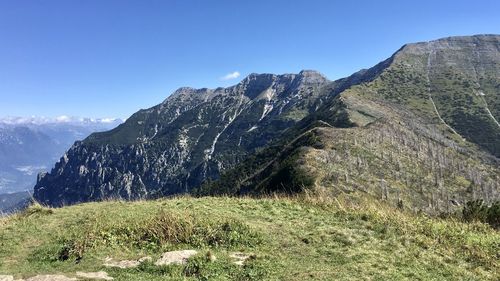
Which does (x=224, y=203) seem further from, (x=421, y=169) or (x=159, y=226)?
(x=421, y=169)

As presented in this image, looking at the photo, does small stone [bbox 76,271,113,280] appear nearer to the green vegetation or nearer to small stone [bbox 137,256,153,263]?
small stone [bbox 137,256,153,263]

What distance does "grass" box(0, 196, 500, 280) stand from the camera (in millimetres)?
14789

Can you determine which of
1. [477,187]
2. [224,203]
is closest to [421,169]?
[477,187]

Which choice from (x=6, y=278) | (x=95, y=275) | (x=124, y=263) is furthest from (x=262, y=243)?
(x=6, y=278)

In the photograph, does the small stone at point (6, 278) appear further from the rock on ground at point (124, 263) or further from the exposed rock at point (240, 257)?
the exposed rock at point (240, 257)

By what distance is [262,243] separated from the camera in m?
17.6

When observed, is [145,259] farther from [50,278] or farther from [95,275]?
[50,278]

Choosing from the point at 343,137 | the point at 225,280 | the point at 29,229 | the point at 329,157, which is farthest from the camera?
the point at 343,137

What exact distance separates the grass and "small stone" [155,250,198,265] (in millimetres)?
377

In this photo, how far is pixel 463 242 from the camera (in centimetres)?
1803

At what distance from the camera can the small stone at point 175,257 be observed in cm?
1548

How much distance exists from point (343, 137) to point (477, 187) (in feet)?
161

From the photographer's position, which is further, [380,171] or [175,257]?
[380,171]

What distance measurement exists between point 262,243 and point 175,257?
3602 mm
